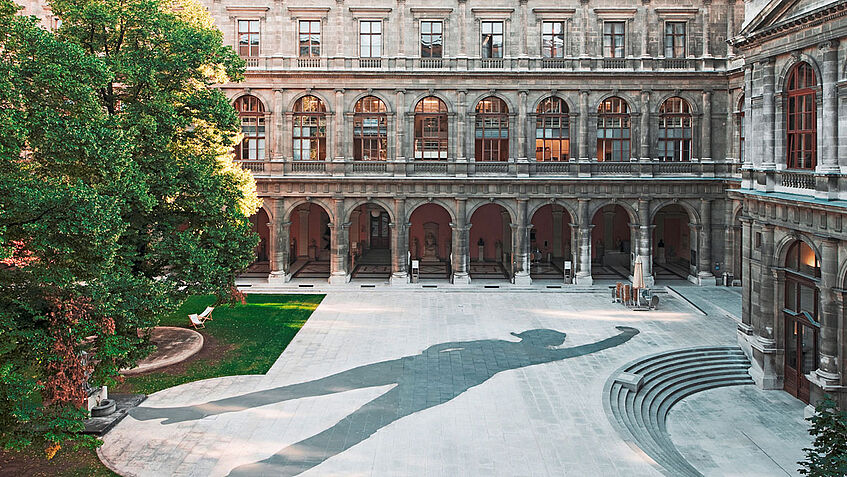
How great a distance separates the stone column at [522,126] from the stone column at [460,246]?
466 centimetres

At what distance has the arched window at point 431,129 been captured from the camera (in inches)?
1804

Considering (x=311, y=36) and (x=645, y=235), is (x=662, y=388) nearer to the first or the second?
(x=645, y=235)

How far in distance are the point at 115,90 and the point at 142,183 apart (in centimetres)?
862

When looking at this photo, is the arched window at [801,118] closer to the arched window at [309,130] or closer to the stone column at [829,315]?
the stone column at [829,315]

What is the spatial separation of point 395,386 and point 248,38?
2849 centimetres

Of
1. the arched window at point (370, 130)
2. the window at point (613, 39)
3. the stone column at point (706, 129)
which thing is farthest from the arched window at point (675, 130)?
the arched window at point (370, 130)

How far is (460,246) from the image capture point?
151ft

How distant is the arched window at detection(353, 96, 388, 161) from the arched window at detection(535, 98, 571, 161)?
981 centimetres

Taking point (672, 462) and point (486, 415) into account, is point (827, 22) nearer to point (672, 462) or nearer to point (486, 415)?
point (672, 462)

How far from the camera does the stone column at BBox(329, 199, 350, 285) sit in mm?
45750

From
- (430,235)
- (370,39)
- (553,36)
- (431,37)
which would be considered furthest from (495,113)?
(430,235)

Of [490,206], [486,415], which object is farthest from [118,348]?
[490,206]

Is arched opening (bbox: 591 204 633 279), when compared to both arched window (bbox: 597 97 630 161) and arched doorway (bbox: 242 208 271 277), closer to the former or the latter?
arched window (bbox: 597 97 630 161)

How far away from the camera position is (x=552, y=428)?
21.9 metres
